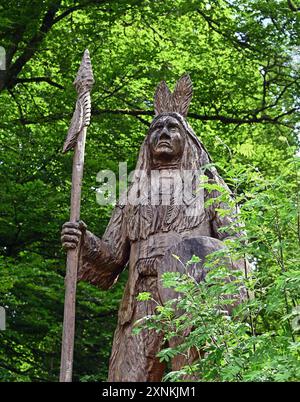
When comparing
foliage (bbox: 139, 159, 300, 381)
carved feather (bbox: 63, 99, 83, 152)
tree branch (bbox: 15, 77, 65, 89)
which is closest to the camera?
foliage (bbox: 139, 159, 300, 381)

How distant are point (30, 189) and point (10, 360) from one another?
7.77ft

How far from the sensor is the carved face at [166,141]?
7254mm

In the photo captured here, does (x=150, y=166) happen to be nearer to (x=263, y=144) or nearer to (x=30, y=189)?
(x=30, y=189)

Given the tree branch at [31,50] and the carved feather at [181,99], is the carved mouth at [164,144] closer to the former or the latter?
the carved feather at [181,99]

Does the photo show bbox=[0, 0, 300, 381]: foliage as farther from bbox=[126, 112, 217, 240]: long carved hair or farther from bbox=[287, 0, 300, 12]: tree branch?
bbox=[126, 112, 217, 240]: long carved hair

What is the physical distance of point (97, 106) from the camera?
13.2m

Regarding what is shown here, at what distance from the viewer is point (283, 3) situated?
45.3 ft

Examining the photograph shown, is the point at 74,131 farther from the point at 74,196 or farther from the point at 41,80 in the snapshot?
the point at 41,80

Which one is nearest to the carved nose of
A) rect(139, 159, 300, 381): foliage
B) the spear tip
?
the spear tip

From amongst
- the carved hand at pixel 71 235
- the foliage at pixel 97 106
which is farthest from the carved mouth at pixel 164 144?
the foliage at pixel 97 106

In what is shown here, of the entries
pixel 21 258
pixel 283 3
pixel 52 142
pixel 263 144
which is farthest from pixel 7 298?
pixel 283 3

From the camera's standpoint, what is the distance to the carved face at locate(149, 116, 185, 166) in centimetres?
725
